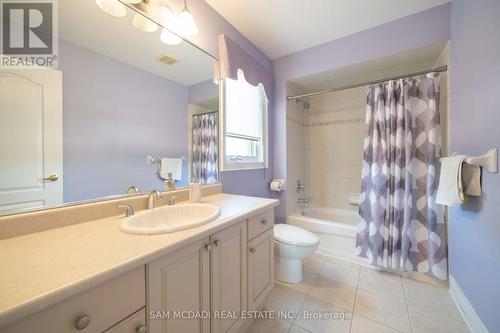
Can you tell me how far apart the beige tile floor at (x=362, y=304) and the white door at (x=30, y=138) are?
4.48 ft

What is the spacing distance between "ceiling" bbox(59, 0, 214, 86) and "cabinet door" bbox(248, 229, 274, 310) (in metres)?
1.23

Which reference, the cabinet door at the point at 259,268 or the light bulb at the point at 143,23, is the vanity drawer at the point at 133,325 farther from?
the light bulb at the point at 143,23

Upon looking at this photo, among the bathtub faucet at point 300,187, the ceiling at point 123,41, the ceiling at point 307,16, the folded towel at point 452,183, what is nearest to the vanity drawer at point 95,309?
the ceiling at point 123,41

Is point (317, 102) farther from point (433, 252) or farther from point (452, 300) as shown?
point (452, 300)

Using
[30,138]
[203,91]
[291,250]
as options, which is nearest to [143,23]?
[203,91]

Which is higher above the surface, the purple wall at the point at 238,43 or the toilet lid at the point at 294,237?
the purple wall at the point at 238,43

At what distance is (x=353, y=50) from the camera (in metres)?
1.88

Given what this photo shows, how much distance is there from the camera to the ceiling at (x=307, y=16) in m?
1.51

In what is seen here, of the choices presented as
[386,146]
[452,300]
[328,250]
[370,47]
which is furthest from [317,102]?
[452,300]

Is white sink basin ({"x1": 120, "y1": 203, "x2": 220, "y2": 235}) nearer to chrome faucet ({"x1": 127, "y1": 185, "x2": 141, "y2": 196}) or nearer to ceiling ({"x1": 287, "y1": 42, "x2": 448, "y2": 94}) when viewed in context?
chrome faucet ({"x1": 127, "y1": 185, "x2": 141, "y2": 196})

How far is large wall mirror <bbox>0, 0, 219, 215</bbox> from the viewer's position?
762 millimetres

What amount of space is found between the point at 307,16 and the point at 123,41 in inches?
57.7

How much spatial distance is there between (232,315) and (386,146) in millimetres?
1878

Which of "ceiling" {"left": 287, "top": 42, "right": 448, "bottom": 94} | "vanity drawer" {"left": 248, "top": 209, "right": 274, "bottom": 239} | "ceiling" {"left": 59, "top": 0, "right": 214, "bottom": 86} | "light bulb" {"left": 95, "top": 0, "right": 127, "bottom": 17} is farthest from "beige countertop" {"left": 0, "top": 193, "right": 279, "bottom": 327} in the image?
"ceiling" {"left": 287, "top": 42, "right": 448, "bottom": 94}
